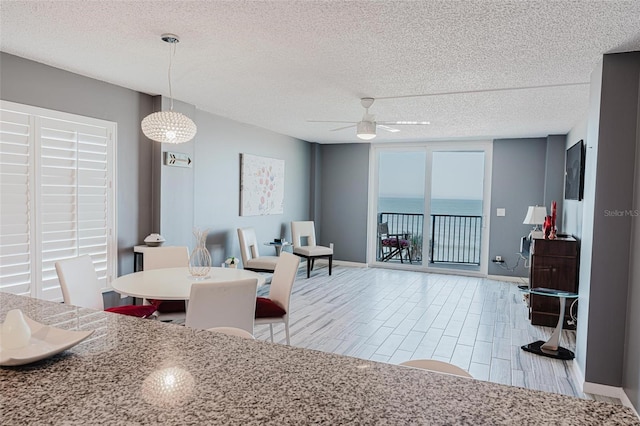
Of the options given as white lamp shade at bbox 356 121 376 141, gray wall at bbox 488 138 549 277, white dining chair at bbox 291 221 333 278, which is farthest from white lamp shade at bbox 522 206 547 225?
white dining chair at bbox 291 221 333 278

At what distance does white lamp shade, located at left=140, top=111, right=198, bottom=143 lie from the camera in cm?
297

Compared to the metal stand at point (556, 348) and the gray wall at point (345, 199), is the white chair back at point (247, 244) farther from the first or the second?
the metal stand at point (556, 348)

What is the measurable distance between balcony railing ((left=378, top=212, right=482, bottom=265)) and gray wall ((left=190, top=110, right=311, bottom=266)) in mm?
2414

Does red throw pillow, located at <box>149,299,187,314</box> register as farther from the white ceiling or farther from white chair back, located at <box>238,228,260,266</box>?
white chair back, located at <box>238,228,260,266</box>

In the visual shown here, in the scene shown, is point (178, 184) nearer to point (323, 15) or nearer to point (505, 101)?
point (323, 15)

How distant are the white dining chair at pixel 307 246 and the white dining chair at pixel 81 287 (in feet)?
12.2

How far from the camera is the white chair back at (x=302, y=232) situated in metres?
7.16

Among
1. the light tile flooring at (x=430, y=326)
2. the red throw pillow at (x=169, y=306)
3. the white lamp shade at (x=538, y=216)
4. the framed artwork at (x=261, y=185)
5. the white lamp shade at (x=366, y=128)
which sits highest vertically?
the white lamp shade at (x=366, y=128)

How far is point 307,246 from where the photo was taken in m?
7.30

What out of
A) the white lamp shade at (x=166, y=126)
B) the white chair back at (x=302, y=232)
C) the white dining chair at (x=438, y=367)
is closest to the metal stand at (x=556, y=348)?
the white dining chair at (x=438, y=367)

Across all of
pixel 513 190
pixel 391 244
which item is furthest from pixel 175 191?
pixel 513 190

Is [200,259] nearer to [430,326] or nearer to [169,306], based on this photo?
[169,306]

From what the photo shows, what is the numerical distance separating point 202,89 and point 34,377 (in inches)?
140

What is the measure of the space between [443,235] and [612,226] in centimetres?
523
